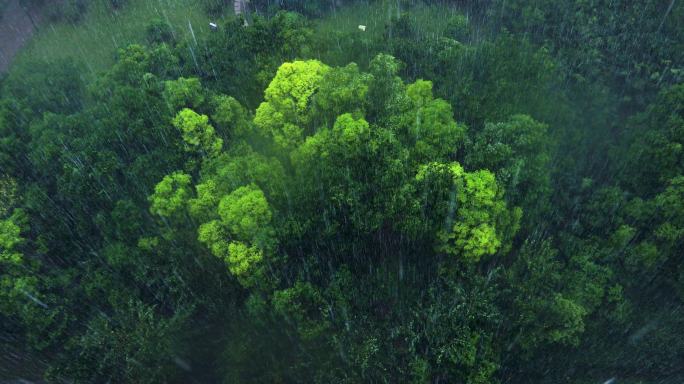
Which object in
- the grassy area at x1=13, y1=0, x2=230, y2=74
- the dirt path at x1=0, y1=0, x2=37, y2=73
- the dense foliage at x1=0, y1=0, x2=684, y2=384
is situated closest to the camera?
the dense foliage at x1=0, y1=0, x2=684, y2=384

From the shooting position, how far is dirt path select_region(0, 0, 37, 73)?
149 ft

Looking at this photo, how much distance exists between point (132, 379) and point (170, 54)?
2157 cm

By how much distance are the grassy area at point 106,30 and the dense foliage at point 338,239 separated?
18.1 meters

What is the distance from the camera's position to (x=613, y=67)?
3391cm

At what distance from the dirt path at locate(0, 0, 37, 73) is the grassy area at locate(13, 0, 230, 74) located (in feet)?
6.13

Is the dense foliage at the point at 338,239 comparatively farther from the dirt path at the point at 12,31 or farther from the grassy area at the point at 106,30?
the dirt path at the point at 12,31

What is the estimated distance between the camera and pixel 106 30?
45.5 metres

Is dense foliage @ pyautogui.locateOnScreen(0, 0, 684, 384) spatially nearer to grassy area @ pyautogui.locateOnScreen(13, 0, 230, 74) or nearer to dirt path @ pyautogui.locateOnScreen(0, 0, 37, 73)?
grassy area @ pyautogui.locateOnScreen(13, 0, 230, 74)

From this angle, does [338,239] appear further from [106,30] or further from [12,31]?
[12,31]

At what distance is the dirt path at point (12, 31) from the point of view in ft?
149

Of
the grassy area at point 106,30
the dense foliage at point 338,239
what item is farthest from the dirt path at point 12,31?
the dense foliage at point 338,239

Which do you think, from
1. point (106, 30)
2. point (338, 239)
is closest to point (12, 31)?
point (106, 30)

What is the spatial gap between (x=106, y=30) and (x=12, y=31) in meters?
11.6

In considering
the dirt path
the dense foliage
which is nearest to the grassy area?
the dirt path
